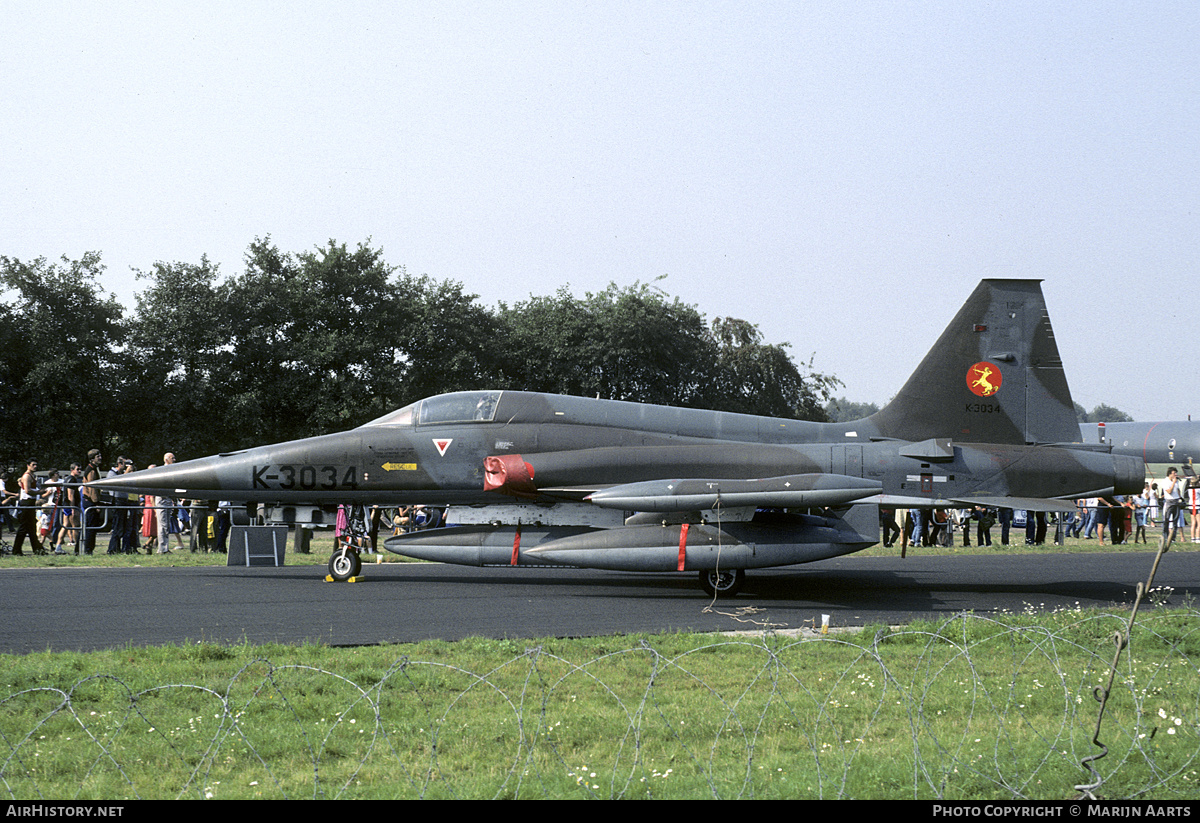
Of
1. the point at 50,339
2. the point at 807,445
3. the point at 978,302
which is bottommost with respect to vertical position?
the point at 807,445

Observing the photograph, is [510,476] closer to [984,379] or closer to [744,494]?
[744,494]

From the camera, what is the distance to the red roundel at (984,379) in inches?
573

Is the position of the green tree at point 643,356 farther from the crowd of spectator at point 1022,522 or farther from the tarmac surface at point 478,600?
the tarmac surface at point 478,600

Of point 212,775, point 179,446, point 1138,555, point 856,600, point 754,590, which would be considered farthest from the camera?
point 179,446

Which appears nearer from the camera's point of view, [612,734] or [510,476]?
[612,734]

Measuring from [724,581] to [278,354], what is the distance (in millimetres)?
32077

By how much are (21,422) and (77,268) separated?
714 centimetres

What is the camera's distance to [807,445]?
570 inches

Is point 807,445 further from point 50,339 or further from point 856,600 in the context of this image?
point 50,339

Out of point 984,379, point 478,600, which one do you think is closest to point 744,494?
point 478,600

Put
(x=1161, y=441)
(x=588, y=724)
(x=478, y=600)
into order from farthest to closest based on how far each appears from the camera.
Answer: (x=1161, y=441) → (x=478, y=600) → (x=588, y=724)

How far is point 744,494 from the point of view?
12555mm

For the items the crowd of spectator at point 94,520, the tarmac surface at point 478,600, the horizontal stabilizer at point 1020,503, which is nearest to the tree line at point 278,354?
the crowd of spectator at point 94,520
